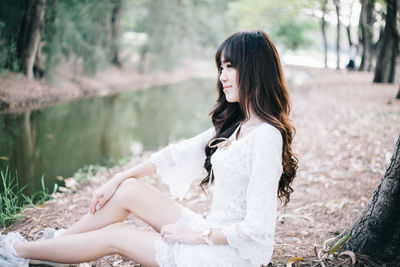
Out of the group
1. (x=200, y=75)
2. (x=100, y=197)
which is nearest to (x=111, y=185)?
(x=100, y=197)

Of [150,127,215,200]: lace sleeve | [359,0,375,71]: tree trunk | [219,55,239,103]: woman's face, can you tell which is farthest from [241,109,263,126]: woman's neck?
[359,0,375,71]: tree trunk

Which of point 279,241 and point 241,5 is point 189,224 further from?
point 241,5

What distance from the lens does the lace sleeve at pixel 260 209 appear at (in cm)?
171

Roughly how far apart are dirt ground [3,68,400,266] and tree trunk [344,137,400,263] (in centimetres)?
36

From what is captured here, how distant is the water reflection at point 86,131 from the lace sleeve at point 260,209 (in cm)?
340

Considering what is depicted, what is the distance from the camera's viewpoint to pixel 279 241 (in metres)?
2.79

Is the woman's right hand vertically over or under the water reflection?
over

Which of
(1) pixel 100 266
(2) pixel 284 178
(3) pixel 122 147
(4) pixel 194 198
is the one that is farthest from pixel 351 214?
(3) pixel 122 147

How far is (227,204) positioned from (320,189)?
2.36 m

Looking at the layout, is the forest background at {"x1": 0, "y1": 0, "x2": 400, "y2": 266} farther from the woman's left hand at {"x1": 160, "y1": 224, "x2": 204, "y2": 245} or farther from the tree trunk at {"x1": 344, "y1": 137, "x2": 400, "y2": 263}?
the woman's left hand at {"x1": 160, "y1": 224, "x2": 204, "y2": 245}

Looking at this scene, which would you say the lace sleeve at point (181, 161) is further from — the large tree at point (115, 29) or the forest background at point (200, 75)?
the large tree at point (115, 29)

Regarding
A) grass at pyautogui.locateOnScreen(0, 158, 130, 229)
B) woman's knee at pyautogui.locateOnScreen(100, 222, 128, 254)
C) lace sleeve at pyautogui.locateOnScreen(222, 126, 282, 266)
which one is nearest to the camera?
lace sleeve at pyautogui.locateOnScreen(222, 126, 282, 266)

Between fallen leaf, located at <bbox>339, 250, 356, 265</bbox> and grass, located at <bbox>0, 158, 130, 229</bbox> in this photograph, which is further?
grass, located at <bbox>0, 158, 130, 229</bbox>

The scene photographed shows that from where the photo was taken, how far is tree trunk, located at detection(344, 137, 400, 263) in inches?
81.2
